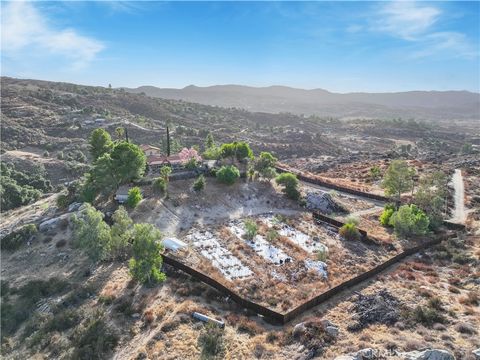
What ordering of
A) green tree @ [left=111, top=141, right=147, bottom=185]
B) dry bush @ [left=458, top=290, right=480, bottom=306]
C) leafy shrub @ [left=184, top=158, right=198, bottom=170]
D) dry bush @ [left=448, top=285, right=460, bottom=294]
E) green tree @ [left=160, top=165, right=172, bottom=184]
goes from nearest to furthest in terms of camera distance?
dry bush @ [left=458, top=290, right=480, bottom=306] < dry bush @ [left=448, top=285, right=460, bottom=294] < green tree @ [left=111, top=141, right=147, bottom=185] < green tree @ [left=160, top=165, right=172, bottom=184] < leafy shrub @ [left=184, top=158, right=198, bottom=170]

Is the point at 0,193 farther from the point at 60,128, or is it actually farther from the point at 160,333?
the point at 60,128

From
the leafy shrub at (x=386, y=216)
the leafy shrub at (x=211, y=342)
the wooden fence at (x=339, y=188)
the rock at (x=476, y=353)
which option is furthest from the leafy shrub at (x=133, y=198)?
the rock at (x=476, y=353)

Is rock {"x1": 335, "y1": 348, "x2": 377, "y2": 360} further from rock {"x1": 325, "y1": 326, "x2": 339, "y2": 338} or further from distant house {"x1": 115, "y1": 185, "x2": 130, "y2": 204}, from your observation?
distant house {"x1": 115, "y1": 185, "x2": 130, "y2": 204}

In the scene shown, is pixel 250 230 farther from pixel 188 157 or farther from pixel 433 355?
pixel 433 355

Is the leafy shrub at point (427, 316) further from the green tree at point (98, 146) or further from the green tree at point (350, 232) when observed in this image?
the green tree at point (98, 146)

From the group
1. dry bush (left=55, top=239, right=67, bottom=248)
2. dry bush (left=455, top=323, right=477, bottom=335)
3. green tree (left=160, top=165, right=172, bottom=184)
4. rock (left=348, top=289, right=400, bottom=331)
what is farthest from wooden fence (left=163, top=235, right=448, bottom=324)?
green tree (left=160, top=165, right=172, bottom=184)

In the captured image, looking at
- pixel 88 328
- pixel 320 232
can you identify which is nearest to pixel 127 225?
pixel 88 328

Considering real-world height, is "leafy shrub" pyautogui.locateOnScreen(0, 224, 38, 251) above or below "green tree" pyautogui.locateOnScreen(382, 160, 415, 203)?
below
